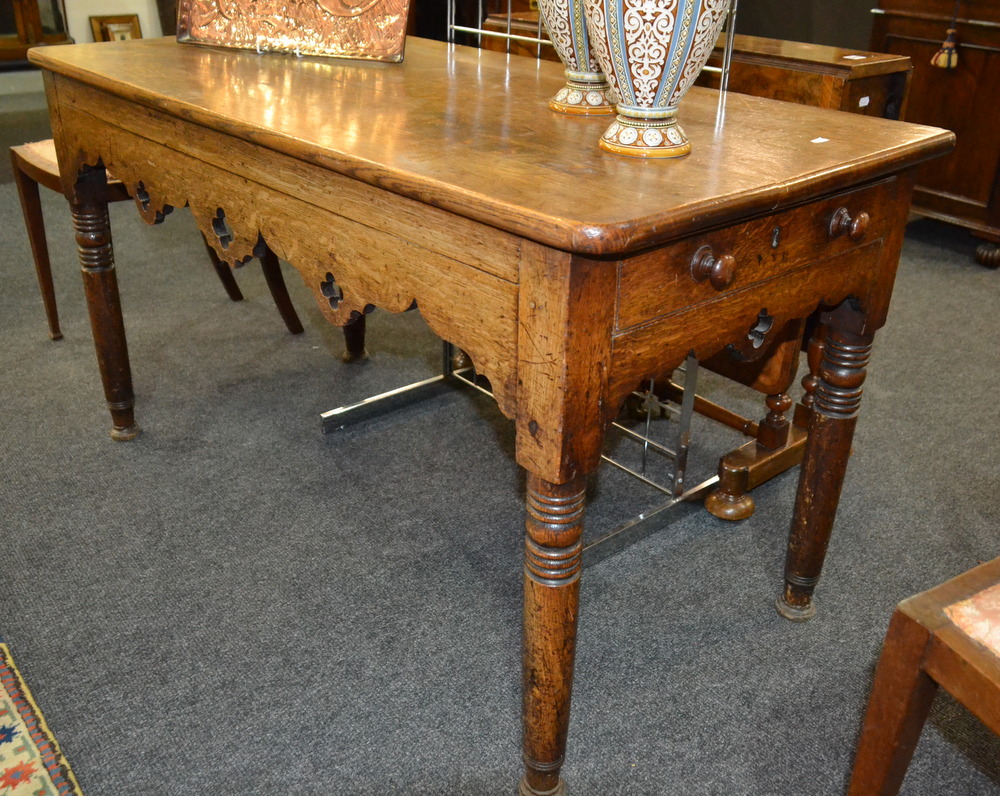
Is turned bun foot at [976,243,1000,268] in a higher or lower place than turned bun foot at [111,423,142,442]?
higher

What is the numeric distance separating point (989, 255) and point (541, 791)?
2.84 meters

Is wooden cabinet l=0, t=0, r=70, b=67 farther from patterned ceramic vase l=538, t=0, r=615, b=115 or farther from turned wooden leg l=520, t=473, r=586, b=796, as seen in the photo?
turned wooden leg l=520, t=473, r=586, b=796

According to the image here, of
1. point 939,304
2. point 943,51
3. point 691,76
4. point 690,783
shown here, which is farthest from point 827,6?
point 690,783

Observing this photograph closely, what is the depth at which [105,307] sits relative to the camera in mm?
2074

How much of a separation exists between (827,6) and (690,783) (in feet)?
12.5

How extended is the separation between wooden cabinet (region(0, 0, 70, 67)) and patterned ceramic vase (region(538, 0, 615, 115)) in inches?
196

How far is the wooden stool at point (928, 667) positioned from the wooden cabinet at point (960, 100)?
280 cm

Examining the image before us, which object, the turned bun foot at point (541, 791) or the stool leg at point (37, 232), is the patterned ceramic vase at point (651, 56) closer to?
the turned bun foot at point (541, 791)

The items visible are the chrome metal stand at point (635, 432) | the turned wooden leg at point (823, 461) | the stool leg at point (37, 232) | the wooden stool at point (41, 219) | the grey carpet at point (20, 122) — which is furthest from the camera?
the grey carpet at point (20, 122)

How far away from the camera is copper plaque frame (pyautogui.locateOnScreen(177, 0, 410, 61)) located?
185 centimetres

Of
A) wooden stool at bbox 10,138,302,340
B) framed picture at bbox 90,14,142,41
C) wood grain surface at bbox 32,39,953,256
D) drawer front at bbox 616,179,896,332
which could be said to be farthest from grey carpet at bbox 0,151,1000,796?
framed picture at bbox 90,14,142,41

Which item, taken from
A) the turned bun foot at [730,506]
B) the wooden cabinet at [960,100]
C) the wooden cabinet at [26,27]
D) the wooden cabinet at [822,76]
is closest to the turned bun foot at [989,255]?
the wooden cabinet at [960,100]

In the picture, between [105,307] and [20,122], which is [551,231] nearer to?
[105,307]

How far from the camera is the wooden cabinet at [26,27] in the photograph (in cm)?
542
